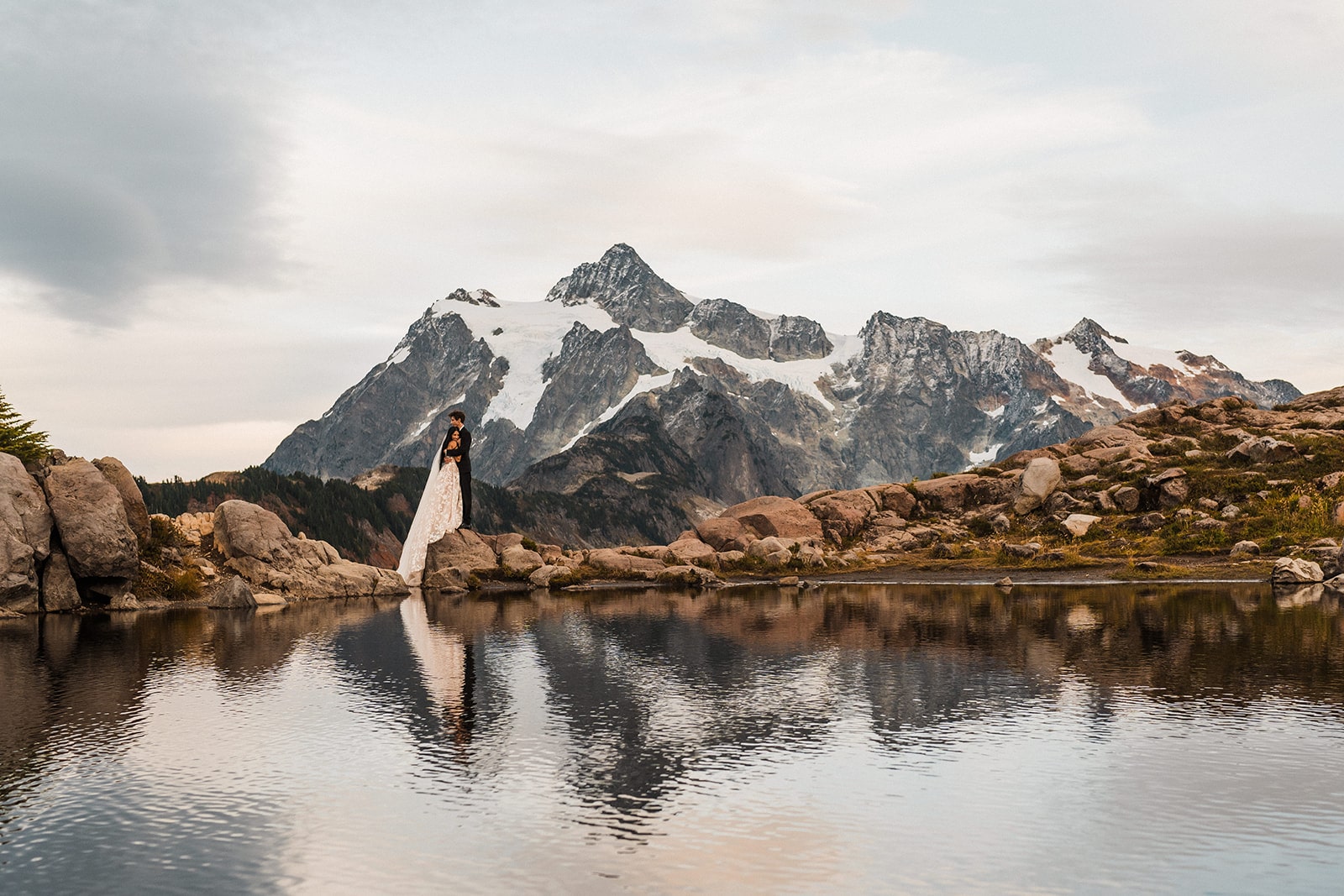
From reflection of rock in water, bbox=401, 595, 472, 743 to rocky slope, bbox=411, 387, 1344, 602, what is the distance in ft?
131

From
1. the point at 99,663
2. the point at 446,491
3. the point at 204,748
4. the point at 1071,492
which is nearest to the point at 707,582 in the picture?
the point at 446,491

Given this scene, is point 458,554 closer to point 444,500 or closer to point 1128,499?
point 444,500

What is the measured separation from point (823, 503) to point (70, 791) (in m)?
110

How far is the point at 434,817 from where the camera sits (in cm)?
2456

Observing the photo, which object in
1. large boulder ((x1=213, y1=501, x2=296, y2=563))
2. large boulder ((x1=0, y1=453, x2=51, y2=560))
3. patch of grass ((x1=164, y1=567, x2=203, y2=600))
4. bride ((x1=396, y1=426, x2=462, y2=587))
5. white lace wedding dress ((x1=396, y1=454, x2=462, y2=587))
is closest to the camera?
large boulder ((x1=0, y1=453, x2=51, y2=560))

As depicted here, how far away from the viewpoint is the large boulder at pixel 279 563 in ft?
304

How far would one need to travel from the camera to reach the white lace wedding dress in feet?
344

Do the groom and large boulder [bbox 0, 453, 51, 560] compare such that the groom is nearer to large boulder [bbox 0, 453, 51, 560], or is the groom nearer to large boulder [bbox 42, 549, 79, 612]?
large boulder [bbox 42, 549, 79, 612]

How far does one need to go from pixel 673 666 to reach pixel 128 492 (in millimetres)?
59214

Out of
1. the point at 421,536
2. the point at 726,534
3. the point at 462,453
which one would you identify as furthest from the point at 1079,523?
the point at 421,536

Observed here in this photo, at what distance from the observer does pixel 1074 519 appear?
115875 mm

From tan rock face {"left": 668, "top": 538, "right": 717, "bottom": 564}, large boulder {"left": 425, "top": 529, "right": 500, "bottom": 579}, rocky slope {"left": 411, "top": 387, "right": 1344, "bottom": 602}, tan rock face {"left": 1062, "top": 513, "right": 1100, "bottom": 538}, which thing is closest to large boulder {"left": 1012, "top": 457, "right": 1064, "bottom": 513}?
rocky slope {"left": 411, "top": 387, "right": 1344, "bottom": 602}

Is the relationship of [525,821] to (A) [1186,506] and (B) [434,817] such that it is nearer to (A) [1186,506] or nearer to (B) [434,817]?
(B) [434,817]

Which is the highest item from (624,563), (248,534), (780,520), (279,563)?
(248,534)
